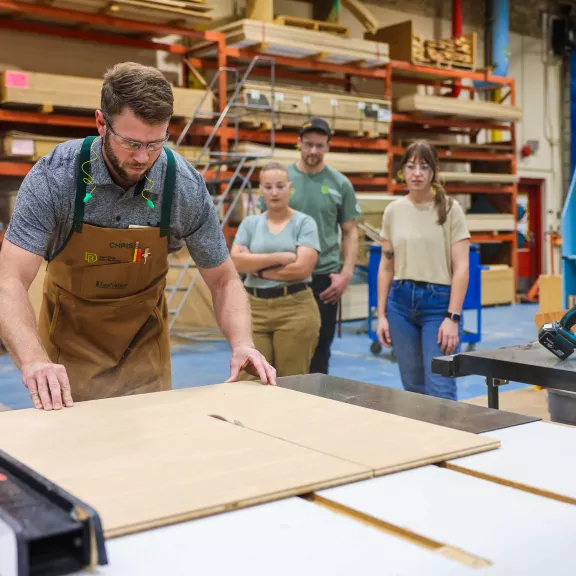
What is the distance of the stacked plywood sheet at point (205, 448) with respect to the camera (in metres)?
1.22

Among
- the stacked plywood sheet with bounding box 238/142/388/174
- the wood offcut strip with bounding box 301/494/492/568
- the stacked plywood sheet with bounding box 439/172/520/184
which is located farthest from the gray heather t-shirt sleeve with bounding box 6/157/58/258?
the stacked plywood sheet with bounding box 439/172/520/184

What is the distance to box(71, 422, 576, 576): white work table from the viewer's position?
1004 millimetres

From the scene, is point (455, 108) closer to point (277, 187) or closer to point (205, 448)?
point (277, 187)

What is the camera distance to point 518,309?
10.5 m

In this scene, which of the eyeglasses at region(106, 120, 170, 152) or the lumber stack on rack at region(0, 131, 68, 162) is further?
the lumber stack on rack at region(0, 131, 68, 162)

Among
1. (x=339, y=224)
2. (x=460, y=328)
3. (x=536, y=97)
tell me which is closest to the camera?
(x=460, y=328)

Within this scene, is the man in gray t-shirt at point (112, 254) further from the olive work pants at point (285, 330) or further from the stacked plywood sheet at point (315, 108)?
the stacked plywood sheet at point (315, 108)

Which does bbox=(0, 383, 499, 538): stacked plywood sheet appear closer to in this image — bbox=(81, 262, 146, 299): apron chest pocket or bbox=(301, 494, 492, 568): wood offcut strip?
bbox=(301, 494, 492, 568): wood offcut strip

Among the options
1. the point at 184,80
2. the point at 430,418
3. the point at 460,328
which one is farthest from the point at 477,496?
the point at 184,80

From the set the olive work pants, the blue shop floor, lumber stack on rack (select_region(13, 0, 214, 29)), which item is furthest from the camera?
lumber stack on rack (select_region(13, 0, 214, 29))

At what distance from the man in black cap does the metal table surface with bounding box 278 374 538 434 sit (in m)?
2.11

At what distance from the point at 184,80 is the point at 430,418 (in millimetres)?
7389

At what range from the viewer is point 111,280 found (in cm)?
237

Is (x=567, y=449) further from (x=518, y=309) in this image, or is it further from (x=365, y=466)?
(x=518, y=309)
